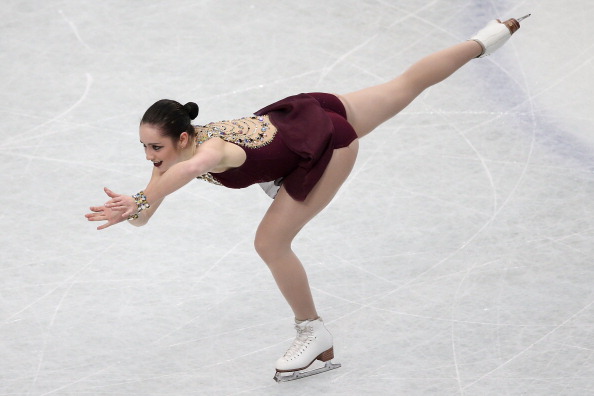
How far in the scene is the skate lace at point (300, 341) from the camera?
14.7ft

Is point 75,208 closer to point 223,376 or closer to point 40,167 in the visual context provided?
point 40,167

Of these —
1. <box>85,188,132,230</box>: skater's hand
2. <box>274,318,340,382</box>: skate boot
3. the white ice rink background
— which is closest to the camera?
<box>85,188,132,230</box>: skater's hand

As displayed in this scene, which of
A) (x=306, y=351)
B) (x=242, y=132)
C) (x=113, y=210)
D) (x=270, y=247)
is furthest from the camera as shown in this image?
Result: (x=306, y=351)

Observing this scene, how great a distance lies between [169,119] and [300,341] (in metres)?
1.15

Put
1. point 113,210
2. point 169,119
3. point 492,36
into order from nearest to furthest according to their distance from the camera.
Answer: point 113,210
point 169,119
point 492,36

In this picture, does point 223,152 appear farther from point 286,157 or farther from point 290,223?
point 290,223

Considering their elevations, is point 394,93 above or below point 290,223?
above

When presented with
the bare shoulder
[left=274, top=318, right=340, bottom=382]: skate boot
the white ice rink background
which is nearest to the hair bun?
the bare shoulder

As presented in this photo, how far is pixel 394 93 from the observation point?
4.62 m

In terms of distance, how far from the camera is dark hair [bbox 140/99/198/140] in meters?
3.97

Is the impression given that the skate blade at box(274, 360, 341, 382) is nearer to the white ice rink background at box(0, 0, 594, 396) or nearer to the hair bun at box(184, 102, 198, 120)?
the white ice rink background at box(0, 0, 594, 396)

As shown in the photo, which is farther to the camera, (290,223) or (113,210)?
(290,223)

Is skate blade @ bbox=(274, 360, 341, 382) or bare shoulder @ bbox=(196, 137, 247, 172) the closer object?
bare shoulder @ bbox=(196, 137, 247, 172)

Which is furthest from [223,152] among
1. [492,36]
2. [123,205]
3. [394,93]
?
[492,36]
